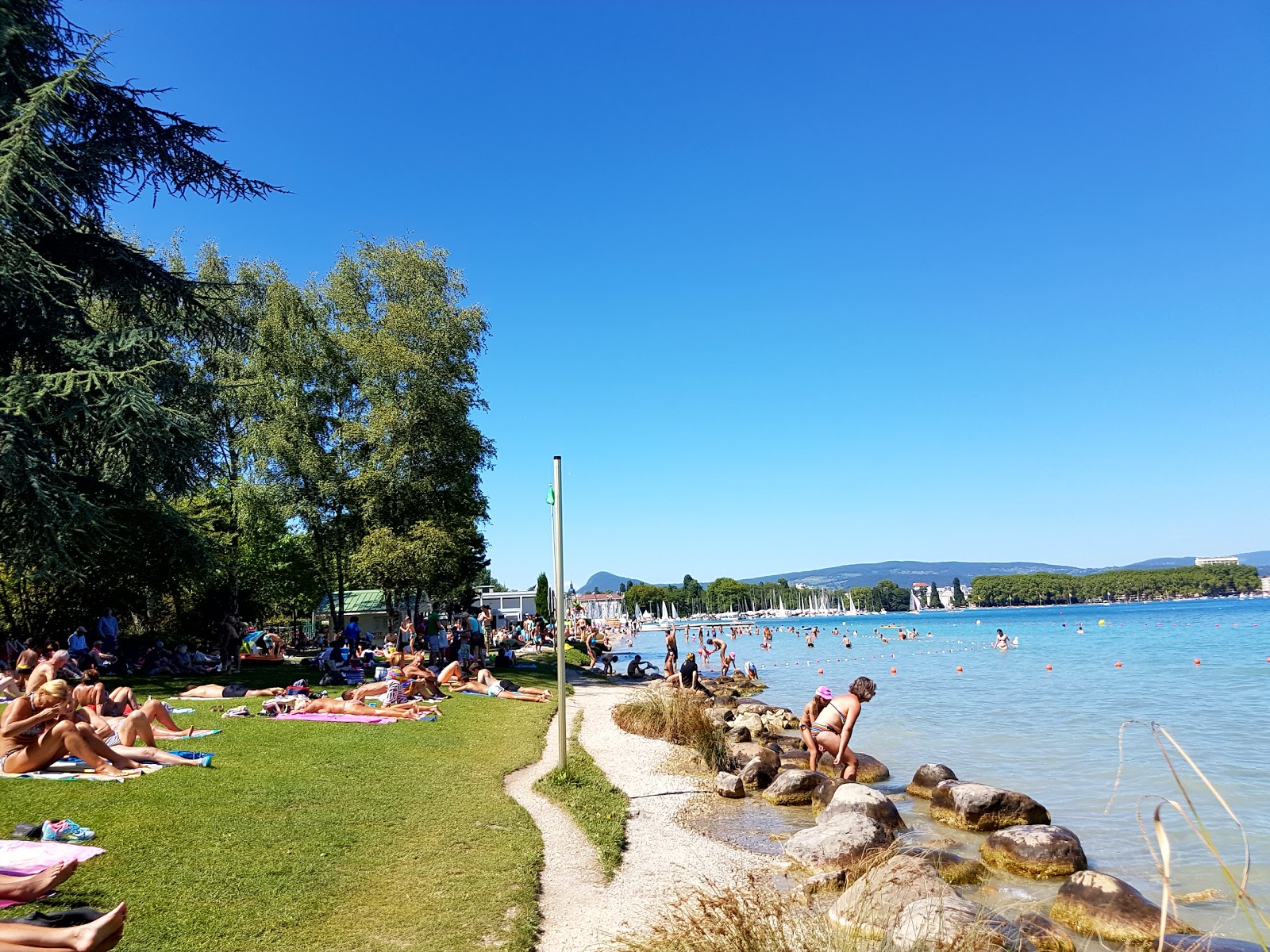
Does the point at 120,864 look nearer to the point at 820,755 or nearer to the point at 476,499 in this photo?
the point at 820,755

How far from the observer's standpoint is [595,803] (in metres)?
10.0

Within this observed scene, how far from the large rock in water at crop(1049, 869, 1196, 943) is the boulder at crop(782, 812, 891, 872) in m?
1.59

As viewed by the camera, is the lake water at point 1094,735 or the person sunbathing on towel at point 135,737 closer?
the person sunbathing on towel at point 135,737

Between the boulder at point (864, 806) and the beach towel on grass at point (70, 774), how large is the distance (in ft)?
24.5

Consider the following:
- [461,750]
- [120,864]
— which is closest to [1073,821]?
[461,750]

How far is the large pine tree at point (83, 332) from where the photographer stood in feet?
52.9

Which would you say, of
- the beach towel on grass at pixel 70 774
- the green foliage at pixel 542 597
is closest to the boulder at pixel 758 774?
the beach towel on grass at pixel 70 774

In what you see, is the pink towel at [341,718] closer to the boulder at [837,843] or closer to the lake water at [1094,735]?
the lake water at [1094,735]

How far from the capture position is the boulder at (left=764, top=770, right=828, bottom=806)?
11562mm

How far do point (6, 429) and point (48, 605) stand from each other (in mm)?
9832

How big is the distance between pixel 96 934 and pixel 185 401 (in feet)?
55.5

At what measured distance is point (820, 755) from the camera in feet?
43.4

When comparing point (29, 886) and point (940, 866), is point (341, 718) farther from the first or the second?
point (940, 866)

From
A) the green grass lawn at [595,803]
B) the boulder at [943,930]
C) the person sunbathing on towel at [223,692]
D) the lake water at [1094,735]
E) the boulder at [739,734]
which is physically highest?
the person sunbathing on towel at [223,692]
